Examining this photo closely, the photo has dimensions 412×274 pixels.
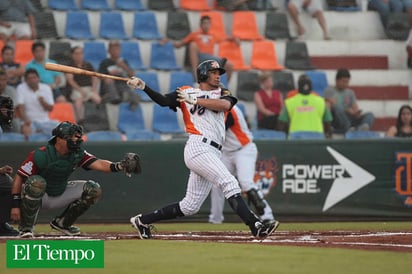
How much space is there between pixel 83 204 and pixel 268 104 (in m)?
5.80

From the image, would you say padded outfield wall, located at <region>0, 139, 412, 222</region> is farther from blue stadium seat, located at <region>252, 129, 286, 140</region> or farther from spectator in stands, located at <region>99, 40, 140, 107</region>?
spectator in stands, located at <region>99, 40, 140, 107</region>

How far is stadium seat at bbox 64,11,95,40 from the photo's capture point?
639 inches

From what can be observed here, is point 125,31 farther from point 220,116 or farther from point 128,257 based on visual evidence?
point 128,257

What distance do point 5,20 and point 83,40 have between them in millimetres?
1297

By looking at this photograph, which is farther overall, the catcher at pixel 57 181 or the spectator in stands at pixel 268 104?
the spectator in stands at pixel 268 104

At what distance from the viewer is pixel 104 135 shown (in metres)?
14.6

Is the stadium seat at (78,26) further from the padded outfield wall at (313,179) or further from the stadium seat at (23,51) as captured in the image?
the padded outfield wall at (313,179)

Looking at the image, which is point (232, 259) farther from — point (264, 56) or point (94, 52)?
point (264, 56)

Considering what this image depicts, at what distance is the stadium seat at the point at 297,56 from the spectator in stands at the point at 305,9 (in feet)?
1.61

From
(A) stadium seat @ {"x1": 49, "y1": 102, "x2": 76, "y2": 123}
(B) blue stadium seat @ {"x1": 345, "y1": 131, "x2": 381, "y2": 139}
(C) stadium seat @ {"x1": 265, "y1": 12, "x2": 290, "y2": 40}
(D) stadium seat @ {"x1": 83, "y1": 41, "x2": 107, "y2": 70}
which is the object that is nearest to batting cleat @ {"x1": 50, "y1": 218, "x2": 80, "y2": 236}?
(A) stadium seat @ {"x1": 49, "y1": 102, "x2": 76, "y2": 123}

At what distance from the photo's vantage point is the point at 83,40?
52.9 ft

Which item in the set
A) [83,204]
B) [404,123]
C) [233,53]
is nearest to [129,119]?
[233,53]

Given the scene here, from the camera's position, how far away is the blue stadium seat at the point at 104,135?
568 inches

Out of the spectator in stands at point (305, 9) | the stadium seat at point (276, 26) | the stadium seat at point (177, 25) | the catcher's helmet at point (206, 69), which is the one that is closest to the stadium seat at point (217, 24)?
the stadium seat at point (177, 25)
